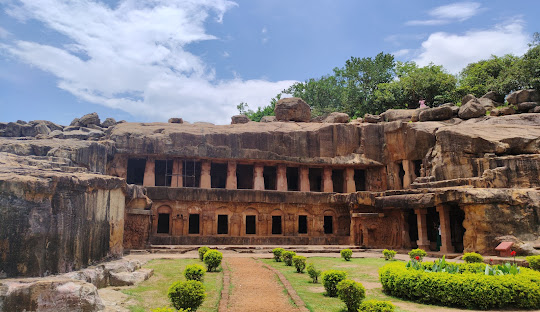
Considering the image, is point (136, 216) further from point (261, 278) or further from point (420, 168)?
point (420, 168)

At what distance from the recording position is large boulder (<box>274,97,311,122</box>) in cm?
3478

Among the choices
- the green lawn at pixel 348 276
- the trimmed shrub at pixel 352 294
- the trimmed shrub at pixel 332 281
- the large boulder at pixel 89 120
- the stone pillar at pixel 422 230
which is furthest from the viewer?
the large boulder at pixel 89 120

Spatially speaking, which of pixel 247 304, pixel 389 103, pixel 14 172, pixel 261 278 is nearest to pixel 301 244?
pixel 261 278

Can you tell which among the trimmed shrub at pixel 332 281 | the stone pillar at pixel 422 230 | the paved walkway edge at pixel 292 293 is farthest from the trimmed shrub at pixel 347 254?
the trimmed shrub at pixel 332 281

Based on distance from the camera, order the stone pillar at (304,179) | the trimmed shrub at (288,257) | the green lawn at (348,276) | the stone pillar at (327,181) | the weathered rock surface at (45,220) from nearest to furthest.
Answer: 1. the weathered rock surface at (45,220)
2. the green lawn at (348,276)
3. the trimmed shrub at (288,257)
4. the stone pillar at (304,179)
5. the stone pillar at (327,181)

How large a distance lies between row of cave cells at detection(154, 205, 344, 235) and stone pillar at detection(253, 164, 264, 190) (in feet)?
8.40

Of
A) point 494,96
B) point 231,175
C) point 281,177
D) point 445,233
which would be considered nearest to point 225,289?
point 445,233

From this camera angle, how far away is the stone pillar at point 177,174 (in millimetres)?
27953

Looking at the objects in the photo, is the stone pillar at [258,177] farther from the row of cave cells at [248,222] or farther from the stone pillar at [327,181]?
Answer: the stone pillar at [327,181]

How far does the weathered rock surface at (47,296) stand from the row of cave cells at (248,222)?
54.6ft

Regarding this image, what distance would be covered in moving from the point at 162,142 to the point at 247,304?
19983 millimetres

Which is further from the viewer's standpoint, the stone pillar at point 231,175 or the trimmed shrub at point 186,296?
the stone pillar at point 231,175

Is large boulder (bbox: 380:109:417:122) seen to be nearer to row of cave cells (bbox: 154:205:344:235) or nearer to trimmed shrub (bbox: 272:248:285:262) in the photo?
row of cave cells (bbox: 154:205:344:235)

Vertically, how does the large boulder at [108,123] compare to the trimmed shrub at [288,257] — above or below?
above
